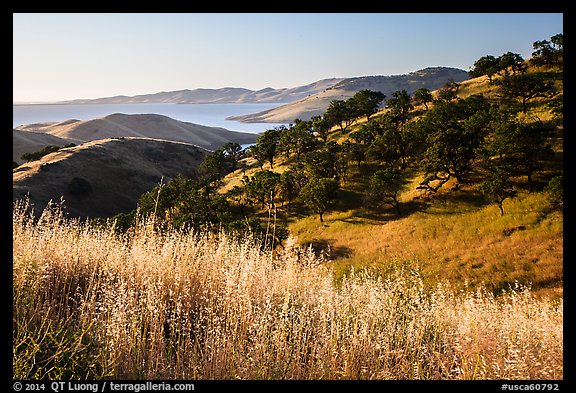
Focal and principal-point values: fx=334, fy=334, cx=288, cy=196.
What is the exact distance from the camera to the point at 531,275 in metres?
32.9

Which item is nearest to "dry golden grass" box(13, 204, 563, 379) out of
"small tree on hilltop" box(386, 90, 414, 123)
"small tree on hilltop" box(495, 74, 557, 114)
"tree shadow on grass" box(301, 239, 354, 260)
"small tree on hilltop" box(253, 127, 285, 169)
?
"tree shadow on grass" box(301, 239, 354, 260)

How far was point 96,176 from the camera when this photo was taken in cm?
9612

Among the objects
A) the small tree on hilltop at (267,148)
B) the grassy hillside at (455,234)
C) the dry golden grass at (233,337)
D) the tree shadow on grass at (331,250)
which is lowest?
the tree shadow on grass at (331,250)

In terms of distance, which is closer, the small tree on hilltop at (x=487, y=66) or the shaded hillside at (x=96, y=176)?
the shaded hillside at (x=96, y=176)

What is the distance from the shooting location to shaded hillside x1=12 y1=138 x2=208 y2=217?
8012cm

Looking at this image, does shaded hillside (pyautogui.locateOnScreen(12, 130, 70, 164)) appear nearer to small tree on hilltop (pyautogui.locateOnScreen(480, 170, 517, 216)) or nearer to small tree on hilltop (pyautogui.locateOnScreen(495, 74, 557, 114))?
small tree on hilltop (pyautogui.locateOnScreen(480, 170, 517, 216))

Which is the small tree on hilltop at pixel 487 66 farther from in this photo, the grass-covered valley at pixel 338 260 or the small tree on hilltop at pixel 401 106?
the small tree on hilltop at pixel 401 106

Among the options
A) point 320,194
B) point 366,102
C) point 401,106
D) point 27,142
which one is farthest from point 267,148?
point 27,142

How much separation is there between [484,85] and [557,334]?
100820 mm

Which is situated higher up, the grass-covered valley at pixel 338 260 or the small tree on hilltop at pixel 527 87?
the small tree on hilltop at pixel 527 87

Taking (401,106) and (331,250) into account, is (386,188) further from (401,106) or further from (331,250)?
(401,106)

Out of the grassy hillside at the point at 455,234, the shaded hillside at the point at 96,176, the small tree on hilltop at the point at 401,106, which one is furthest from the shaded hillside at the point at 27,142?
the small tree on hilltop at the point at 401,106

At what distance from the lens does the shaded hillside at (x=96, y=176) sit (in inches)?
3155
